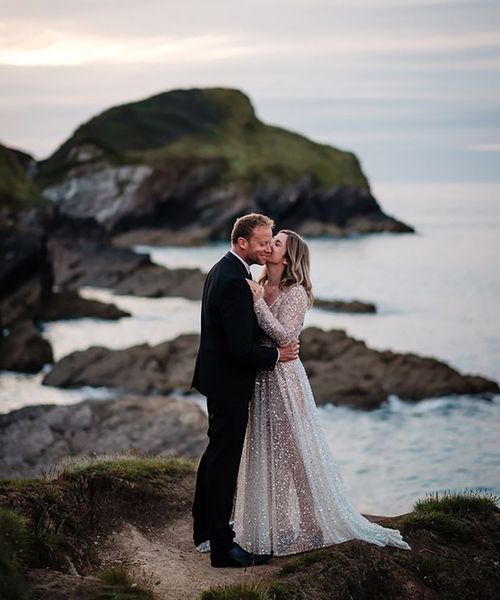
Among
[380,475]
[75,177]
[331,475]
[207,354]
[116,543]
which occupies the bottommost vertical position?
[380,475]

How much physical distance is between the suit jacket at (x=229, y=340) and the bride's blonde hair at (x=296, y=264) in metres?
0.53

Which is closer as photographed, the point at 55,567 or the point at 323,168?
the point at 55,567

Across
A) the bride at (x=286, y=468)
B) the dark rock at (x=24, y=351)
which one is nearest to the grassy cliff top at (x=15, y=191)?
the dark rock at (x=24, y=351)

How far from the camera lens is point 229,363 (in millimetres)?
8219

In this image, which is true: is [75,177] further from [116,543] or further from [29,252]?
[116,543]

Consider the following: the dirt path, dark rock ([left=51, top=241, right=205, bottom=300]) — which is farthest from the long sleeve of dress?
dark rock ([left=51, top=241, right=205, bottom=300])

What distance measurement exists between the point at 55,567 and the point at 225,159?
108 meters

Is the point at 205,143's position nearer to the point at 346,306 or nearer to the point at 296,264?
the point at 346,306

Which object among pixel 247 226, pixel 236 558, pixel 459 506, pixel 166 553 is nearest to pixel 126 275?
pixel 459 506

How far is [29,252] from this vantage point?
1714 inches

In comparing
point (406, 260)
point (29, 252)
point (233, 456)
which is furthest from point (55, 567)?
point (406, 260)

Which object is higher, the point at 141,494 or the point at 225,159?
the point at 225,159

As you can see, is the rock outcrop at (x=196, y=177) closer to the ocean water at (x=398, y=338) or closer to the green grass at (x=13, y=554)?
the ocean water at (x=398, y=338)

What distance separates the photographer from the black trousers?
8312 millimetres
